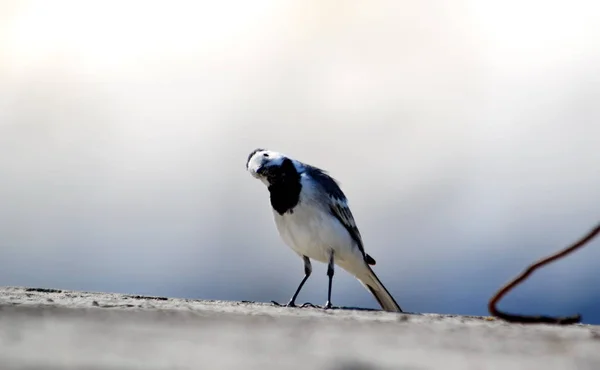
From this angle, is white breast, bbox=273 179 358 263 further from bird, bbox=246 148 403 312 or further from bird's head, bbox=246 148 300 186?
bird's head, bbox=246 148 300 186

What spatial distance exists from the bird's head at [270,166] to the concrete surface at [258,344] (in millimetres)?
5461

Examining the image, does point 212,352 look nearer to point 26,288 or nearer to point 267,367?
point 267,367

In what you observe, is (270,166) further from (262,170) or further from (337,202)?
(337,202)

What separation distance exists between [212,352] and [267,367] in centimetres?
23

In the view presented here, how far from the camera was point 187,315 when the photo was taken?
3438 mm

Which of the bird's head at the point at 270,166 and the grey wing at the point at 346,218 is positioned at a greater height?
the bird's head at the point at 270,166

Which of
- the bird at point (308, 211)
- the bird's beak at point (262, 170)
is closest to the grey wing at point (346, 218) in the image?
the bird at point (308, 211)

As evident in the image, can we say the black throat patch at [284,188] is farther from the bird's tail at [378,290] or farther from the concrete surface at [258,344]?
the concrete surface at [258,344]

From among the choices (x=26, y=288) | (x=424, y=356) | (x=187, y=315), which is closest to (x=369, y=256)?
(x=26, y=288)

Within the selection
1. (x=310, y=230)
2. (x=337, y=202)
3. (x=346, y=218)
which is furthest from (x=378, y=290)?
(x=310, y=230)

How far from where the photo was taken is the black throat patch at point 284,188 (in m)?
8.73

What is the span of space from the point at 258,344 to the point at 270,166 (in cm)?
615

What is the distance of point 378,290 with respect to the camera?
32.3ft

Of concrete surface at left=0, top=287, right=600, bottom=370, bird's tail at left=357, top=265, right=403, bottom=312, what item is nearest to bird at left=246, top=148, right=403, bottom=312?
bird's tail at left=357, top=265, right=403, bottom=312
